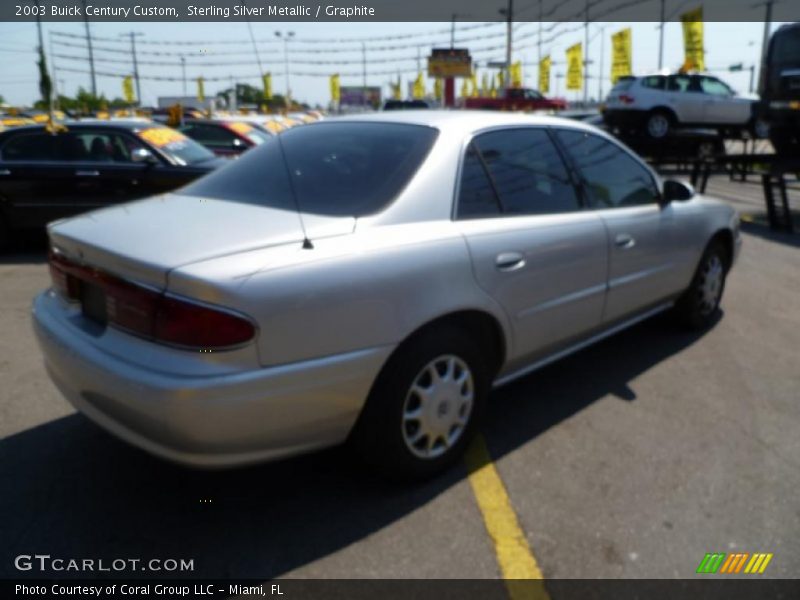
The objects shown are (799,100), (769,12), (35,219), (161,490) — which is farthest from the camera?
(769,12)

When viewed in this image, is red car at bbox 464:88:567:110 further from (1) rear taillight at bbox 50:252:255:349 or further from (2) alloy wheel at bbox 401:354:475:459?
(1) rear taillight at bbox 50:252:255:349

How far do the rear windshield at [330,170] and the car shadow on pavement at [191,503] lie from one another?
118cm

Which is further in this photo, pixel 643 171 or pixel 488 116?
pixel 643 171

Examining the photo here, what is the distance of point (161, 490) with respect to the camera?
2.81m

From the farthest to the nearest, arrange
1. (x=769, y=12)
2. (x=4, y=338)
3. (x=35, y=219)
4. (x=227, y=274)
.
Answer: (x=769, y=12) < (x=35, y=219) < (x=4, y=338) < (x=227, y=274)

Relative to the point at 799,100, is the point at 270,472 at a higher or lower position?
lower

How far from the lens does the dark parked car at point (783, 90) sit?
10.9 m

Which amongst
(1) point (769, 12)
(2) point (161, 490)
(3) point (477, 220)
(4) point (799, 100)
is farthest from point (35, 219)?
(1) point (769, 12)

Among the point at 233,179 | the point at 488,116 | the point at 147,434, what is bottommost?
the point at 147,434

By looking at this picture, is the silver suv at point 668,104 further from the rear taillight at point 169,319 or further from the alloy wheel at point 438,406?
the rear taillight at point 169,319

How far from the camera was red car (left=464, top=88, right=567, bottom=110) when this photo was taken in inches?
1170

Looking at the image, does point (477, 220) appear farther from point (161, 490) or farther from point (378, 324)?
point (161, 490)

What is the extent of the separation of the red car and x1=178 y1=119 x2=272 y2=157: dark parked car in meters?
19.7

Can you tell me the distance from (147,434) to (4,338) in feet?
10.1
